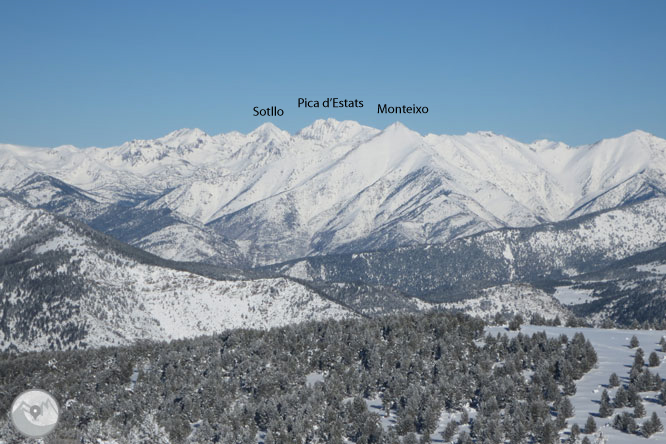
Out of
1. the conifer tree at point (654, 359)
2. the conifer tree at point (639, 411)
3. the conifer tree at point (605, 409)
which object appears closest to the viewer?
the conifer tree at point (639, 411)

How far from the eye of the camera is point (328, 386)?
148 m

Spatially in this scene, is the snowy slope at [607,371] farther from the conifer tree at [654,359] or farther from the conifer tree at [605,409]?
the conifer tree at [654,359]

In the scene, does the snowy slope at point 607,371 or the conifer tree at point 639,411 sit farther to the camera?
the conifer tree at point 639,411

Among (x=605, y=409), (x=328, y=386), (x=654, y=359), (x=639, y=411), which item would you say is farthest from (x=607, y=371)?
(x=328, y=386)

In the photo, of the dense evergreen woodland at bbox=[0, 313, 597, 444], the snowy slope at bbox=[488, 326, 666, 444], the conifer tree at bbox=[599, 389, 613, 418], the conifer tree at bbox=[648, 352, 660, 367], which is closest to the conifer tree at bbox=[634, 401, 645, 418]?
the snowy slope at bbox=[488, 326, 666, 444]

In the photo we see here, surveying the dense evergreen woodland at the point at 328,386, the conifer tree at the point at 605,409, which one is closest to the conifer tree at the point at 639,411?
the conifer tree at the point at 605,409

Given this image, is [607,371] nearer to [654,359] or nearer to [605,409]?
[654,359]

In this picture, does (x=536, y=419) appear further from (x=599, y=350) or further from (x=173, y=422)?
(x=173, y=422)

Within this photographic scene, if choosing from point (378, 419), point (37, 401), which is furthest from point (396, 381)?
point (37, 401)

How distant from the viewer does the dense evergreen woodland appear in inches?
5002

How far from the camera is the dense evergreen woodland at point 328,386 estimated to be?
417 feet

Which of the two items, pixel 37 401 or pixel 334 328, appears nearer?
pixel 37 401

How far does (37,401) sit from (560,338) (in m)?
99.7

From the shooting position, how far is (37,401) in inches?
5891
